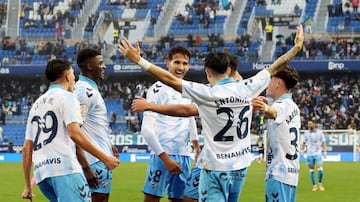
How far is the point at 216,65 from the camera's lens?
849 cm

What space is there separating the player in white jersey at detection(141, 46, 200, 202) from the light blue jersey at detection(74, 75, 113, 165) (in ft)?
2.83

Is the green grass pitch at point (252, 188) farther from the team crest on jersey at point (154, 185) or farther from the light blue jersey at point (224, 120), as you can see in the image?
the light blue jersey at point (224, 120)

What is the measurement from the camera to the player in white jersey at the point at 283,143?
955 centimetres

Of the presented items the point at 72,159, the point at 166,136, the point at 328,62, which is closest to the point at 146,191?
the point at 166,136

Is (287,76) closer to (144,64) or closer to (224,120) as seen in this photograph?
(224,120)

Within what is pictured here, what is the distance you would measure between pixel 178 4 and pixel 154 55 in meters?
7.59

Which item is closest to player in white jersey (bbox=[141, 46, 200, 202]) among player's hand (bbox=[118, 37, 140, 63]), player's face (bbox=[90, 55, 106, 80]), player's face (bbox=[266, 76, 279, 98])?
player's face (bbox=[90, 55, 106, 80])

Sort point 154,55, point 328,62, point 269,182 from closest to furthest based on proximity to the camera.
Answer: point 269,182
point 328,62
point 154,55

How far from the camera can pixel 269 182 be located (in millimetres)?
9609

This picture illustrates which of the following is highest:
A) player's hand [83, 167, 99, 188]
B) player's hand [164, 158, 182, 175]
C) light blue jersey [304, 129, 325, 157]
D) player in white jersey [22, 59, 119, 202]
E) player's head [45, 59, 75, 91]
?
player's head [45, 59, 75, 91]

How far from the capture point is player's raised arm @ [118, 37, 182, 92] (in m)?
7.85

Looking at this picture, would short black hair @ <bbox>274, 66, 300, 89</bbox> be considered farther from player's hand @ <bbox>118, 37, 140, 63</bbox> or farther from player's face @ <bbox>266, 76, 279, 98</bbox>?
player's hand @ <bbox>118, 37, 140, 63</bbox>

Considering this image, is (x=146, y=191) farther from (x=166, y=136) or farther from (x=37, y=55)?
(x=37, y=55)

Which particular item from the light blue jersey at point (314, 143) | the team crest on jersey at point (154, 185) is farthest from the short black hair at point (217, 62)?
the light blue jersey at point (314, 143)
